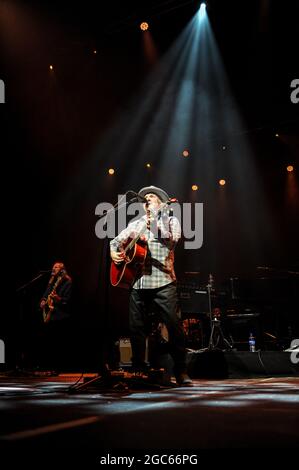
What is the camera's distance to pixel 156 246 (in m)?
4.24

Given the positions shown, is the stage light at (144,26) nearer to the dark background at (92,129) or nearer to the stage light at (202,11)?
the dark background at (92,129)

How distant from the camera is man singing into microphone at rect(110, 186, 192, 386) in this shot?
4.02 metres

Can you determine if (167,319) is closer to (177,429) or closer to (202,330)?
(177,429)

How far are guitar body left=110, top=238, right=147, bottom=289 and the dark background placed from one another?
12.3 ft

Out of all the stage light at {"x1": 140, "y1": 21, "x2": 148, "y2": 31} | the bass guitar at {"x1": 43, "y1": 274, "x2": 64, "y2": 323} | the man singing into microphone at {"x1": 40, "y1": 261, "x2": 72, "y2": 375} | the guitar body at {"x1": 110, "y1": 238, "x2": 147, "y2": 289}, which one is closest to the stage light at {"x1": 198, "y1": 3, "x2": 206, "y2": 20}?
the stage light at {"x1": 140, "y1": 21, "x2": 148, "y2": 31}

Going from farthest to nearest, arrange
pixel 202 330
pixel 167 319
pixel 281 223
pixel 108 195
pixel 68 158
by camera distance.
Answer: pixel 281 223, pixel 108 195, pixel 68 158, pixel 202 330, pixel 167 319

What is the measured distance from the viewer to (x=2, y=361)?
30.3ft

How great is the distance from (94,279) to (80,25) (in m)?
5.63

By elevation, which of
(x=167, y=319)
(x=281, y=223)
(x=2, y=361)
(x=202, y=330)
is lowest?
Result: (x=2, y=361)

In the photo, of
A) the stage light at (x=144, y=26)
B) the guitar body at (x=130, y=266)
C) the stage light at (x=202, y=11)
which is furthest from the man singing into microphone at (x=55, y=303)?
Answer: the stage light at (x=202, y=11)

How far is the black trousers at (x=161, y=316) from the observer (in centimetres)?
399

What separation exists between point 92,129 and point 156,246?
6591mm

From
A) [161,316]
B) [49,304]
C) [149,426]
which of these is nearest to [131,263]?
[161,316]

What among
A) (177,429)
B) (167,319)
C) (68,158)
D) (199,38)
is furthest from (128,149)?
(177,429)
